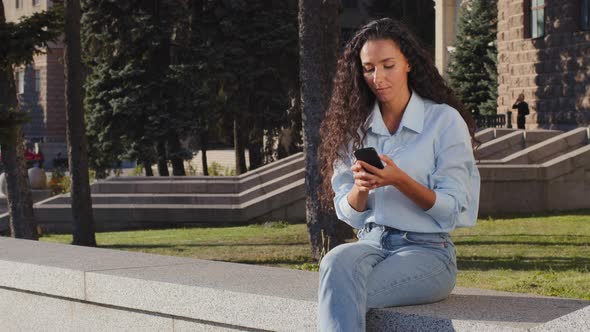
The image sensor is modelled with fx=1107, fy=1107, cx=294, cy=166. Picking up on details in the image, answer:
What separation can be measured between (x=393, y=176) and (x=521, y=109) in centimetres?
2384

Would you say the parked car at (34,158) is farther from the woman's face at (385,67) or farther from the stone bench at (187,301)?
the woman's face at (385,67)

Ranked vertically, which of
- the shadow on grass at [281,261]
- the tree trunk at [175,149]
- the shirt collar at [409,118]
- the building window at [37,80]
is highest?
the building window at [37,80]

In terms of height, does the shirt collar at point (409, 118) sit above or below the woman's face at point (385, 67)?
below

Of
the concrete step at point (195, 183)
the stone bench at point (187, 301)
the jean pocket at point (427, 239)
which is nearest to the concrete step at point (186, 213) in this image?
the concrete step at point (195, 183)

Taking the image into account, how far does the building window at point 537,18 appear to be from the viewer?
90.2ft

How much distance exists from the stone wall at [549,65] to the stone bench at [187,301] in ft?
67.0

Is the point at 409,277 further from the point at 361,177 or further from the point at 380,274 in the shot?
the point at 361,177

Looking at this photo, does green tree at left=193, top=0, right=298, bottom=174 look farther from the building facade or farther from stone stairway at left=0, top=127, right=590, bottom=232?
the building facade

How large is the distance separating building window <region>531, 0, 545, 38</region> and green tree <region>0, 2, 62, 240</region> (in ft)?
47.4

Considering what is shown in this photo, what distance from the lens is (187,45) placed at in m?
31.8

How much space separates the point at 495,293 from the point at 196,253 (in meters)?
10.2

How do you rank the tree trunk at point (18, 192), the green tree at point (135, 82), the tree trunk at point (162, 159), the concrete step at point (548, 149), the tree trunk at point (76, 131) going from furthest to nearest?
1. the tree trunk at point (162, 159)
2. the green tree at point (135, 82)
3. the concrete step at point (548, 149)
4. the tree trunk at point (76, 131)
5. the tree trunk at point (18, 192)

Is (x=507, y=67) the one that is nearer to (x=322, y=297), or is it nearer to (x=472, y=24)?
(x=472, y=24)

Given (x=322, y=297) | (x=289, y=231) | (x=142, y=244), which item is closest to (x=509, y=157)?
(x=289, y=231)
